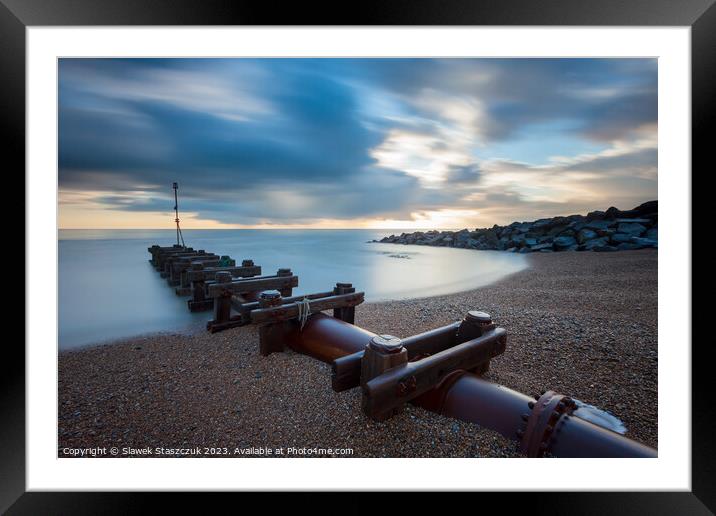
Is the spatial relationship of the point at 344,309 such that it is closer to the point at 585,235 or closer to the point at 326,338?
the point at 326,338

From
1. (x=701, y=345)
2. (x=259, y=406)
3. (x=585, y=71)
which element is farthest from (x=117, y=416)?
(x=585, y=71)

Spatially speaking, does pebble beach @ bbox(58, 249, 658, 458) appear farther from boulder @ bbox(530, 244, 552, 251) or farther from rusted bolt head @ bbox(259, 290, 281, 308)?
boulder @ bbox(530, 244, 552, 251)

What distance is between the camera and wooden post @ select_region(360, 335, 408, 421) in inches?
87.0

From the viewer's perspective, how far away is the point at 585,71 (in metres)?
3.62

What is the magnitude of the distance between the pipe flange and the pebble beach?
219mm

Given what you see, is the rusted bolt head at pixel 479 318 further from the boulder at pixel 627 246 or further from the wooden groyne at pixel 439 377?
the boulder at pixel 627 246

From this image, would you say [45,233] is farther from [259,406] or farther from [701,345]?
[701,345]

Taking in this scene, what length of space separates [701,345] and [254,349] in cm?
460

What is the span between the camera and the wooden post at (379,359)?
2.21 m

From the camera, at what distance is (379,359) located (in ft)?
7.30

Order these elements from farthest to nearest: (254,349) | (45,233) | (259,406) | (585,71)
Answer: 1. (254,349)
2. (585,71)
3. (259,406)
4. (45,233)

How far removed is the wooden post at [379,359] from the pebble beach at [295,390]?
388 millimetres

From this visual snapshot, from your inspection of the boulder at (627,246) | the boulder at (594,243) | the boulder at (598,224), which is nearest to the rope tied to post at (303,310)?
the boulder at (627,246)

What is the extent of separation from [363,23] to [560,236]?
65.5 feet
